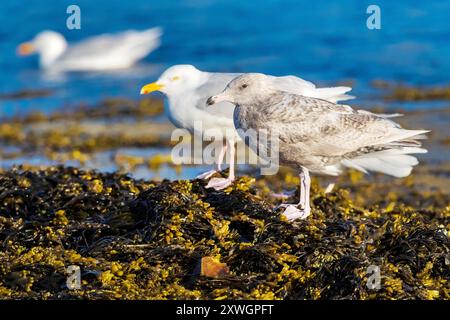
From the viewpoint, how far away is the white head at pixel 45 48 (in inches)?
634

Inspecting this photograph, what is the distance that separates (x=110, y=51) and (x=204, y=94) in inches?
387

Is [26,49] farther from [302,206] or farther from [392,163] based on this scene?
[302,206]

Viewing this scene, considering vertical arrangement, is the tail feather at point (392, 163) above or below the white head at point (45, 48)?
below

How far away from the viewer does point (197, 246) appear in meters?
4.61

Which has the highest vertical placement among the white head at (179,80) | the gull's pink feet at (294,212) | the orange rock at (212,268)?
the white head at (179,80)

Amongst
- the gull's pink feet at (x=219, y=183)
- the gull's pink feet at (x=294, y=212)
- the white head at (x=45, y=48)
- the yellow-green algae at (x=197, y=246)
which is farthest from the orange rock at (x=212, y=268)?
the white head at (x=45, y=48)

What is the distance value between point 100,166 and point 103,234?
4459 millimetres

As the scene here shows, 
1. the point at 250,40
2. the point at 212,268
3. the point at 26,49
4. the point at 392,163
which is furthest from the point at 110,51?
the point at 212,268

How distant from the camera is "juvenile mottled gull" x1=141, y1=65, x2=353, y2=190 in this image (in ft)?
20.5

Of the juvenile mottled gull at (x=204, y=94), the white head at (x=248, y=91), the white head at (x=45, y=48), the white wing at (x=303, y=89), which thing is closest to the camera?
the white head at (x=248, y=91)

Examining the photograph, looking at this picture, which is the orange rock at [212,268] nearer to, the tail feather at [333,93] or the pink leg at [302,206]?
the pink leg at [302,206]

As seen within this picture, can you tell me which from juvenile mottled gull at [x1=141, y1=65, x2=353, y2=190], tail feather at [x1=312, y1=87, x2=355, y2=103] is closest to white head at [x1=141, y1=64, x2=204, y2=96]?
juvenile mottled gull at [x1=141, y1=65, x2=353, y2=190]

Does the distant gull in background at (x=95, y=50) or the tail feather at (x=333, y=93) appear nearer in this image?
→ the tail feather at (x=333, y=93)

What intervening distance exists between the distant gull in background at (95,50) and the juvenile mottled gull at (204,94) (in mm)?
9254
